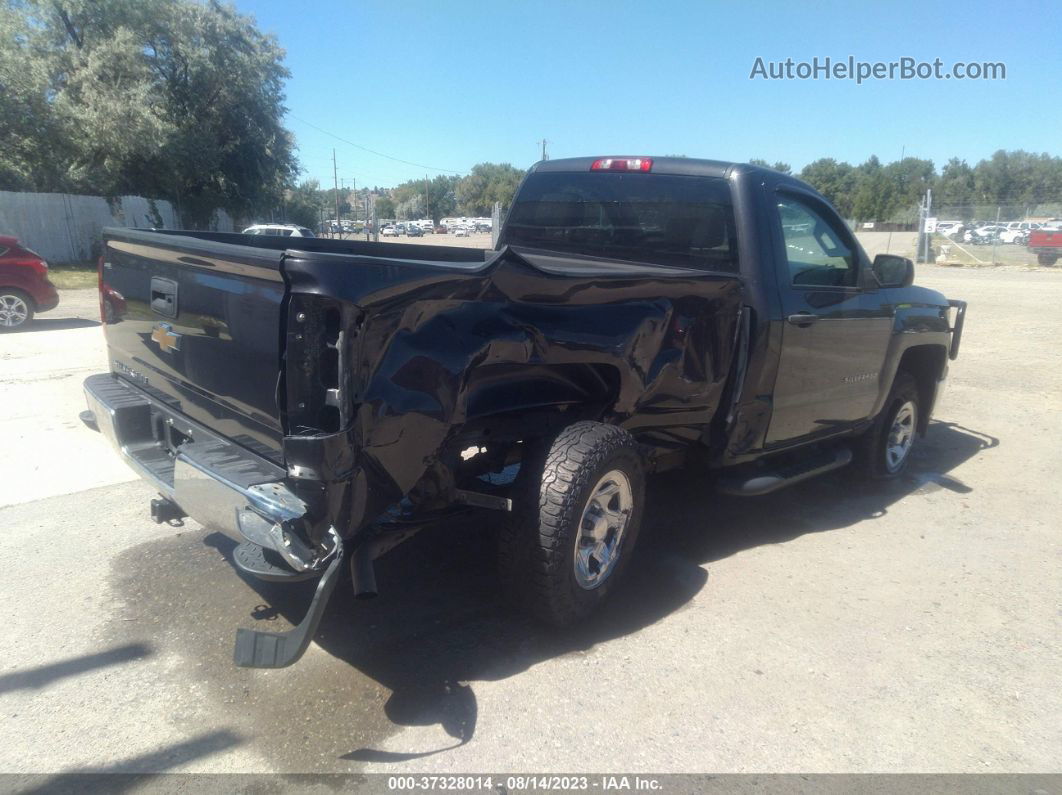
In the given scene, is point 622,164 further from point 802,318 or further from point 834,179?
point 834,179

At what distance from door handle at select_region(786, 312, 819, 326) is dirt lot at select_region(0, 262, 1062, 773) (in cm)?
123

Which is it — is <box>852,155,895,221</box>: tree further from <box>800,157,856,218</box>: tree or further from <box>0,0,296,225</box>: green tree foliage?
<box>0,0,296,225</box>: green tree foliage

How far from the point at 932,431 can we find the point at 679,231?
15.0ft

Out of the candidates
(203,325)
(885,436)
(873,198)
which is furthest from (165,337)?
(873,198)

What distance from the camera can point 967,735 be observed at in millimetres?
3047

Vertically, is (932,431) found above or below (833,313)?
below

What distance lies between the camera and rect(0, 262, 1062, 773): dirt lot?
2.89 m

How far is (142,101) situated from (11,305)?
1541 cm

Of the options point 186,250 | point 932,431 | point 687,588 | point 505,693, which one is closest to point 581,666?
point 505,693

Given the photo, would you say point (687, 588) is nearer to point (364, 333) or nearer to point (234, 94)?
point (364, 333)

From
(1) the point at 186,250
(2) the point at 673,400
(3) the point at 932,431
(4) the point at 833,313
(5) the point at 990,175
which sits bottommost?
(3) the point at 932,431

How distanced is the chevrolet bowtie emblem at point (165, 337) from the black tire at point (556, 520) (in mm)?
1660

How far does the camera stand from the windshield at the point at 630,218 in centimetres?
446

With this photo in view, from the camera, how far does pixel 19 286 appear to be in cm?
1216
